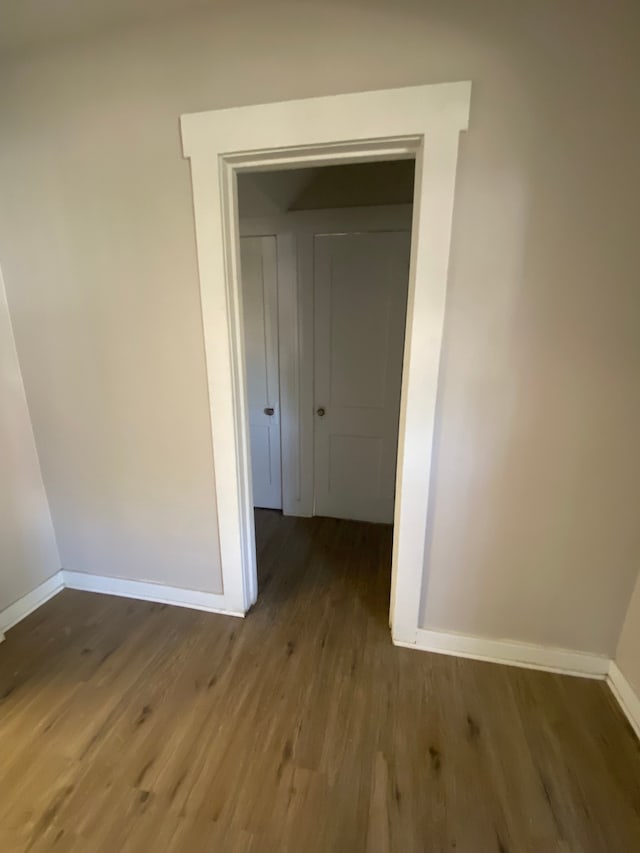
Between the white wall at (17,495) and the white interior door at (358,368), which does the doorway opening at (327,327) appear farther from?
the white wall at (17,495)

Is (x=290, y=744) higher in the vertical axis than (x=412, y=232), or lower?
lower

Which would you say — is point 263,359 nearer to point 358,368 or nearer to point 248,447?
point 358,368

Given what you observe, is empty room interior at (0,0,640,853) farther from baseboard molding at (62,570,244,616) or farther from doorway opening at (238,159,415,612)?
doorway opening at (238,159,415,612)

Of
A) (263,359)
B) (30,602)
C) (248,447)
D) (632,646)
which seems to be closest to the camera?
(632,646)

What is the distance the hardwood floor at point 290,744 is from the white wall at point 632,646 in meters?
0.14

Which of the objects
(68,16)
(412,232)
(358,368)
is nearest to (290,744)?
(412,232)

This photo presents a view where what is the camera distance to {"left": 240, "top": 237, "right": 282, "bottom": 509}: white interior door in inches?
101

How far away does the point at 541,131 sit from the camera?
3.86ft

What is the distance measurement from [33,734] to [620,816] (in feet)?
6.53

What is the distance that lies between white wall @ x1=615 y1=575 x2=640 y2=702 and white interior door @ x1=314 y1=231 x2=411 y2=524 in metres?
1.48

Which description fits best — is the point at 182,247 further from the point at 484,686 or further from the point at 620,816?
the point at 620,816

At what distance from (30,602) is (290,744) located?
1.57m

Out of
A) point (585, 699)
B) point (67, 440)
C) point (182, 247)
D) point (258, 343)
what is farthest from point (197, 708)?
point (258, 343)

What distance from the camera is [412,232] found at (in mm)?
1350
